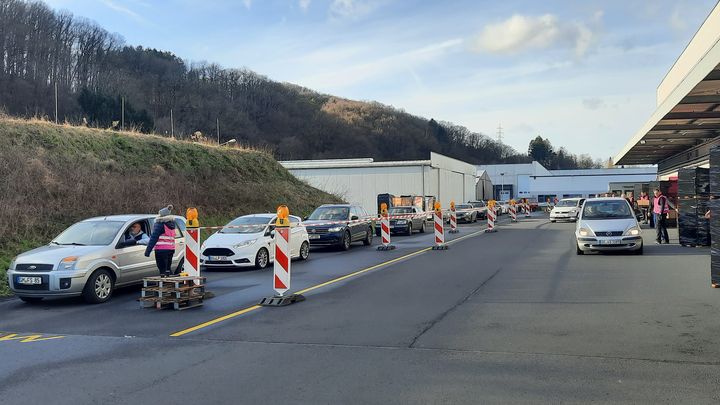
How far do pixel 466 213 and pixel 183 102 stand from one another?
211 feet

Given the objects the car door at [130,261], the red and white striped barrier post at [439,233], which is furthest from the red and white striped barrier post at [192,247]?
the red and white striped barrier post at [439,233]

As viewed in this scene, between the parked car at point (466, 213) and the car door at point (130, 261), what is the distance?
3097cm

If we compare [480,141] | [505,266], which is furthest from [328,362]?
[480,141]

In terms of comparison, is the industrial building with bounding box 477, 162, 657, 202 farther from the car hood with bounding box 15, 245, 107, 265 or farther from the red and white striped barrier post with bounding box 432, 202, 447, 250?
the car hood with bounding box 15, 245, 107, 265

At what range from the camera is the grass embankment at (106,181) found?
17281mm

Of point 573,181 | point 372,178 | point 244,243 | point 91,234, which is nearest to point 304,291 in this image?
point 244,243

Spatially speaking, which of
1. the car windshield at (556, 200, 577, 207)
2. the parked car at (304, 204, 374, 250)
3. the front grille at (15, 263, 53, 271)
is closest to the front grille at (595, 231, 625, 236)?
the parked car at (304, 204, 374, 250)

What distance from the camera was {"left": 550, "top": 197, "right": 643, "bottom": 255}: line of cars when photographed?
16.3 meters

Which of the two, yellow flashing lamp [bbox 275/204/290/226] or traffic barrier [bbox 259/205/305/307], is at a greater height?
yellow flashing lamp [bbox 275/204/290/226]

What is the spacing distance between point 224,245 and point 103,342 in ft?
25.1

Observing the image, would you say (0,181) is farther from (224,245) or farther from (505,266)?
(505,266)

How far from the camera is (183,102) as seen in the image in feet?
301

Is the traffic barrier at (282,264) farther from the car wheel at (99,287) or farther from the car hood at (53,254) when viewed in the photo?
the car hood at (53,254)

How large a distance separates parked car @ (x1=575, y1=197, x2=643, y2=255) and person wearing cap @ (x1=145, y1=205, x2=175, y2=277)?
458 inches
